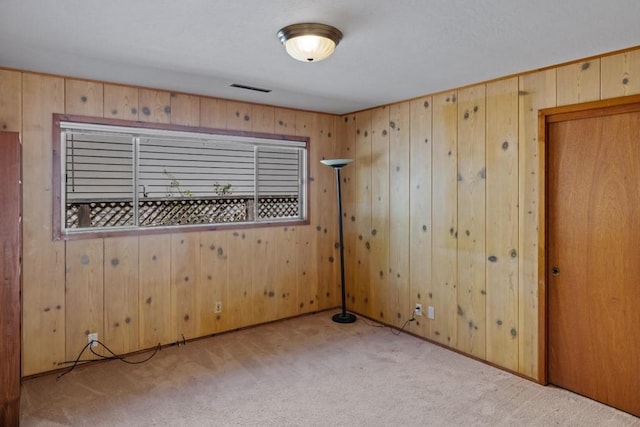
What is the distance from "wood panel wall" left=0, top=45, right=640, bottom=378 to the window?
0.11 m

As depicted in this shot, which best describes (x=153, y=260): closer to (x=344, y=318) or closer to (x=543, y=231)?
(x=344, y=318)

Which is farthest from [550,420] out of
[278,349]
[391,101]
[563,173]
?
[391,101]

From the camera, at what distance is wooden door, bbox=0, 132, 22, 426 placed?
7.89 ft

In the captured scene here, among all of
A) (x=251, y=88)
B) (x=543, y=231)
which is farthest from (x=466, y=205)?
(x=251, y=88)

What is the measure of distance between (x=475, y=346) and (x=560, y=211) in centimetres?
137

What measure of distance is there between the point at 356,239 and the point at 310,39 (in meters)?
2.90

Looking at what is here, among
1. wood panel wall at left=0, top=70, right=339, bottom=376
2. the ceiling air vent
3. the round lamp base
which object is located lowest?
the round lamp base

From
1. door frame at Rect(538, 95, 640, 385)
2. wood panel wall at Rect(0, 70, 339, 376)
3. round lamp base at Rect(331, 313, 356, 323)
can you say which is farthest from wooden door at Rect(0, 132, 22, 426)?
door frame at Rect(538, 95, 640, 385)

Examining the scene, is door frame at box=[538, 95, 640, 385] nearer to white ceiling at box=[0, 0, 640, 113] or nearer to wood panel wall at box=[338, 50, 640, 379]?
wood panel wall at box=[338, 50, 640, 379]

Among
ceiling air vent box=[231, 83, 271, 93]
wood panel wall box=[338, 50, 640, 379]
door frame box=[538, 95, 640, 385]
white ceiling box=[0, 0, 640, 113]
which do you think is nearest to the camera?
white ceiling box=[0, 0, 640, 113]

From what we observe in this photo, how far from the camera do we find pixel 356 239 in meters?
4.75

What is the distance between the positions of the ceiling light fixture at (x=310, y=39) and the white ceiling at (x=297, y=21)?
49 millimetres

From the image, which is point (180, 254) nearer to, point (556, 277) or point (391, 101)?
point (391, 101)

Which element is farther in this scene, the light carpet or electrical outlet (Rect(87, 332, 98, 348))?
electrical outlet (Rect(87, 332, 98, 348))
